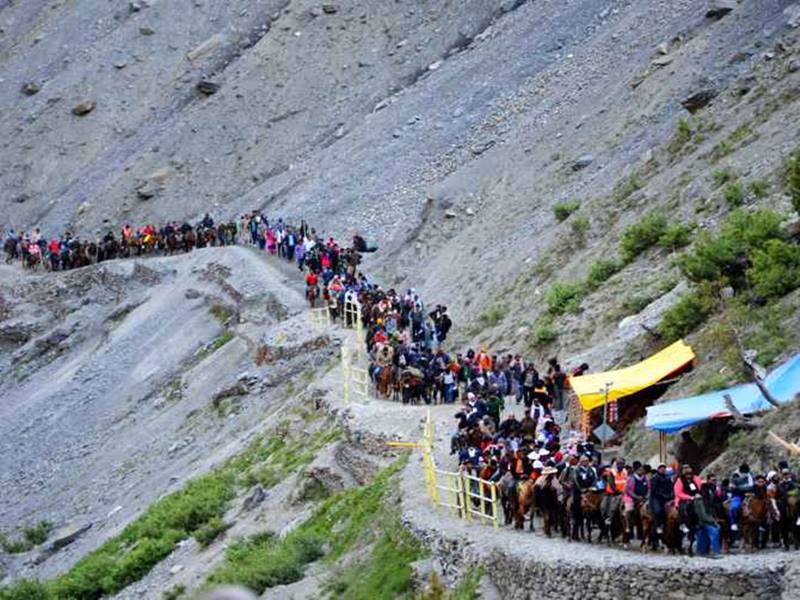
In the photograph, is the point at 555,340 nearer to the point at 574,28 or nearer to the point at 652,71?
the point at 652,71

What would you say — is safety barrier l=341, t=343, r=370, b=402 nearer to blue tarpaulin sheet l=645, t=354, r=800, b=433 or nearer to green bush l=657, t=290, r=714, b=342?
green bush l=657, t=290, r=714, b=342

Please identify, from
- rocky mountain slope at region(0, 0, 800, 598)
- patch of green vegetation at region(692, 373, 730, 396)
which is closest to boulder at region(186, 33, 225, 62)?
rocky mountain slope at region(0, 0, 800, 598)

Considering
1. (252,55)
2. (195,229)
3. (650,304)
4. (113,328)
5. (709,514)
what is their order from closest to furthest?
(709,514), (650,304), (113,328), (195,229), (252,55)

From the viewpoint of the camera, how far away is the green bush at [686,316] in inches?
1304

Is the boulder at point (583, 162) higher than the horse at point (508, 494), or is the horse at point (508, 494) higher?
the boulder at point (583, 162)

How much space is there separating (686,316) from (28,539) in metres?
18.1

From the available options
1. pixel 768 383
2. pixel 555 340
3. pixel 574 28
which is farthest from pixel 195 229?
pixel 768 383

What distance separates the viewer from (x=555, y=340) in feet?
131

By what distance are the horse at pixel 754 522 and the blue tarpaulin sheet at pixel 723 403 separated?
3.72 m

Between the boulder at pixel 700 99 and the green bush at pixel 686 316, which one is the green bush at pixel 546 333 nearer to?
the green bush at pixel 686 316

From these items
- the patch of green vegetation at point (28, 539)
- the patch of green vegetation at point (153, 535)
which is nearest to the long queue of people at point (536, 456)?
the patch of green vegetation at point (153, 535)

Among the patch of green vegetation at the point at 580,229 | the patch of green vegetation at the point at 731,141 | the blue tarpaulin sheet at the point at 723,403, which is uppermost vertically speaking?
the patch of green vegetation at the point at 731,141

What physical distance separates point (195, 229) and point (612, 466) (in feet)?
134

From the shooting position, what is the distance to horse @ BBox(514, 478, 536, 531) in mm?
26203
